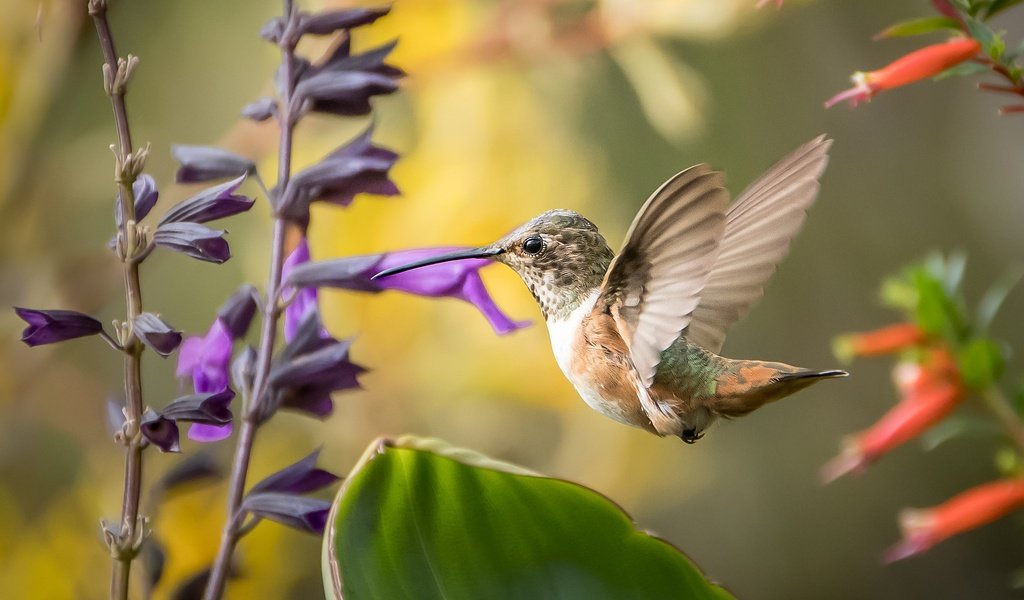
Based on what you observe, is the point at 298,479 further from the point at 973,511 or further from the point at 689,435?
the point at 973,511

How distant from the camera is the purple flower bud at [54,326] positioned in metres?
0.35

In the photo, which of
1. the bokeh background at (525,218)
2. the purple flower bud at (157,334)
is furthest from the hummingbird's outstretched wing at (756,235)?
the bokeh background at (525,218)

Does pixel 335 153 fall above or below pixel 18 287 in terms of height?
above

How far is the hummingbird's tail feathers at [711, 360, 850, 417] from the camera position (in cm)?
32

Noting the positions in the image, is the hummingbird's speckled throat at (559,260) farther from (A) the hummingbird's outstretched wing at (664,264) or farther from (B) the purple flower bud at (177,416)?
(B) the purple flower bud at (177,416)

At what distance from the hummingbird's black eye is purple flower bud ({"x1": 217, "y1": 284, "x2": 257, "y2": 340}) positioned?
6.9 inches

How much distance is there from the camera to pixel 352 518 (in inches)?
12.9

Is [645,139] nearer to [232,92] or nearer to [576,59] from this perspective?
[576,59]

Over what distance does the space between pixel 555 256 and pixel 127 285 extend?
173mm

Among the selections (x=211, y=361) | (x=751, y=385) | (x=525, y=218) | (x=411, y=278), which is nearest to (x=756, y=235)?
(x=751, y=385)

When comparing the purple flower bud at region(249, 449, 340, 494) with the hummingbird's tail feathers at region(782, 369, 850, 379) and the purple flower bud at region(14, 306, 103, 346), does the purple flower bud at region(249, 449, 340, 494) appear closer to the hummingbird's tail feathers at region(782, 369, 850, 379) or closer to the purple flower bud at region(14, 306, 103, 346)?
the purple flower bud at region(14, 306, 103, 346)

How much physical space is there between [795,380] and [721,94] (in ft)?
2.73

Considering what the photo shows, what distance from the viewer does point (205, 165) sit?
1.37 feet

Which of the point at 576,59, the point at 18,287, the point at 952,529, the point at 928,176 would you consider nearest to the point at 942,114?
the point at 928,176
